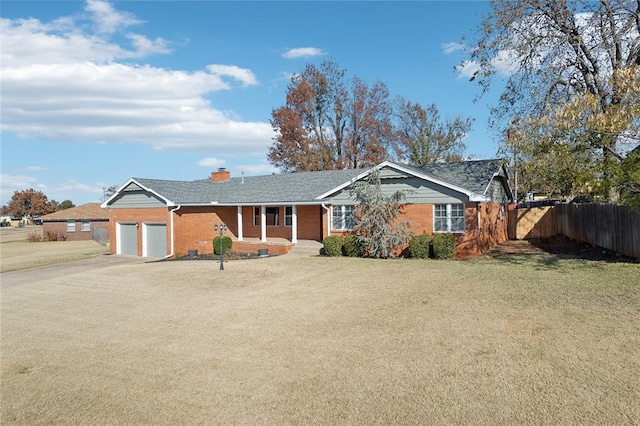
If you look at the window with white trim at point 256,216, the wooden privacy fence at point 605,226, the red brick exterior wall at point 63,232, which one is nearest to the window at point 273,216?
the window with white trim at point 256,216

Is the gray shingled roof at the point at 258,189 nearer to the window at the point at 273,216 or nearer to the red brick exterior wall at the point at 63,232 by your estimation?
the window at the point at 273,216

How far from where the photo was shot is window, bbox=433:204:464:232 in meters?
20.2

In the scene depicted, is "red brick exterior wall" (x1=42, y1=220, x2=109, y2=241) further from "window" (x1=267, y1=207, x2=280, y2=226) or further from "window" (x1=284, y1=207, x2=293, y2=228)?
"window" (x1=284, y1=207, x2=293, y2=228)

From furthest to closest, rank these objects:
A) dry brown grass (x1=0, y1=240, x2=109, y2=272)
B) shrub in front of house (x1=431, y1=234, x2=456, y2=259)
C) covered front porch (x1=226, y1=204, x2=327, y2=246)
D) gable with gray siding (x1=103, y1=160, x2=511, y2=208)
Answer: covered front porch (x1=226, y1=204, x2=327, y2=246) < dry brown grass (x1=0, y1=240, x2=109, y2=272) < gable with gray siding (x1=103, y1=160, x2=511, y2=208) < shrub in front of house (x1=431, y1=234, x2=456, y2=259)

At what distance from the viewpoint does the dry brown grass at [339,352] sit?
569 cm

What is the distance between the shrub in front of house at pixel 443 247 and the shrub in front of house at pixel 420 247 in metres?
0.33

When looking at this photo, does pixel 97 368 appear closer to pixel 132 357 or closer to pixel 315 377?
pixel 132 357

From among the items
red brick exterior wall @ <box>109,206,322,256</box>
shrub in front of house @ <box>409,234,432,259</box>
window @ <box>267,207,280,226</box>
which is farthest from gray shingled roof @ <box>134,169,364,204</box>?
shrub in front of house @ <box>409,234,432,259</box>

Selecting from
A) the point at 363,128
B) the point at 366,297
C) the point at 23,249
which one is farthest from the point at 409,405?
the point at 363,128

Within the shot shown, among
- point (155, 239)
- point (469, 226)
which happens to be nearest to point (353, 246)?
point (469, 226)

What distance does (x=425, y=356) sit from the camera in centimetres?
730

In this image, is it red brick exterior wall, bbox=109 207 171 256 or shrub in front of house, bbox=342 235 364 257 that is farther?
red brick exterior wall, bbox=109 207 171 256

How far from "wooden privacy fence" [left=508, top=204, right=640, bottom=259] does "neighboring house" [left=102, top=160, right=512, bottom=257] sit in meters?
1.82

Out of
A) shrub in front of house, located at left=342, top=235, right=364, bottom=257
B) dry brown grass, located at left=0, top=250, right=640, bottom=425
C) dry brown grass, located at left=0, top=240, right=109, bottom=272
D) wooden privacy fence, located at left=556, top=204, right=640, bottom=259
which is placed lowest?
dry brown grass, located at left=0, top=250, right=640, bottom=425
